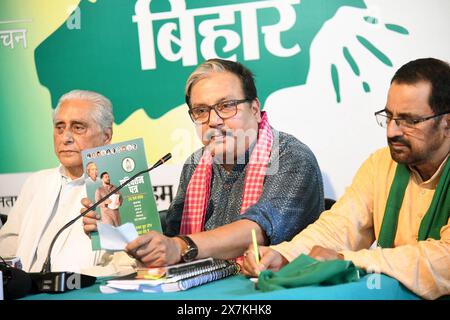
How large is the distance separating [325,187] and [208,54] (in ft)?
3.00

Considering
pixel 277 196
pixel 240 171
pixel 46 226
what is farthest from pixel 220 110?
pixel 46 226

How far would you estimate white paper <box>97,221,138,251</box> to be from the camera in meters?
2.55

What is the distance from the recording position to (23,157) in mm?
4375

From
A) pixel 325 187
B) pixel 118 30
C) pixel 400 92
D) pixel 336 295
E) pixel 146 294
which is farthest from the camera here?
pixel 118 30

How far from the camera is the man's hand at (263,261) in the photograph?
106 inches

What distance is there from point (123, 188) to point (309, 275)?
869 millimetres

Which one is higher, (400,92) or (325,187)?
(400,92)

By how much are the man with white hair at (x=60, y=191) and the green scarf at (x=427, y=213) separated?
145cm

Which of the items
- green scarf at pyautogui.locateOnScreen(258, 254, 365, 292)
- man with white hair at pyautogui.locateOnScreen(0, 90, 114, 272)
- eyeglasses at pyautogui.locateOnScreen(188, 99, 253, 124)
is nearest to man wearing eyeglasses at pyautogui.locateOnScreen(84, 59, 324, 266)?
eyeglasses at pyautogui.locateOnScreen(188, 99, 253, 124)

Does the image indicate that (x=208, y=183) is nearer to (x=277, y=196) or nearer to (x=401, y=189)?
(x=277, y=196)

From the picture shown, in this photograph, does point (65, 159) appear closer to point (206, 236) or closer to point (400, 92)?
point (206, 236)

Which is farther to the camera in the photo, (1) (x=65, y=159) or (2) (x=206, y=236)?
(1) (x=65, y=159)

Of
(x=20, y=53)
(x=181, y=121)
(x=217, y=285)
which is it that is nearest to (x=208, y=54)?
(x=181, y=121)

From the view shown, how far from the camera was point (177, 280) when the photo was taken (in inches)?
101
